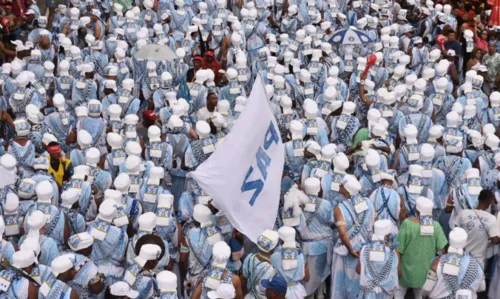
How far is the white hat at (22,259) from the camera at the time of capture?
270 inches

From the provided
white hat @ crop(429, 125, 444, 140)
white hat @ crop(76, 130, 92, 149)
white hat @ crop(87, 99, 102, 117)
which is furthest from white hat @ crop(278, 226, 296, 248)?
white hat @ crop(87, 99, 102, 117)

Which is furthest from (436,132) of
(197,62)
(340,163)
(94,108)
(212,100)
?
(197,62)

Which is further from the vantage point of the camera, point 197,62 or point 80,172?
point 197,62

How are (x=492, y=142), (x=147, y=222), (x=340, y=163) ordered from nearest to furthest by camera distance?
(x=147, y=222) < (x=340, y=163) < (x=492, y=142)

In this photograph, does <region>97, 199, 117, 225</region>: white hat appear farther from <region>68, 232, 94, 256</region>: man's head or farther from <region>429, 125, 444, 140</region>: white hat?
<region>429, 125, 444, 140</region>: white hat

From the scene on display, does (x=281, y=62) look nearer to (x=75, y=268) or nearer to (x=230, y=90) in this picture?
(x=230, y=90)

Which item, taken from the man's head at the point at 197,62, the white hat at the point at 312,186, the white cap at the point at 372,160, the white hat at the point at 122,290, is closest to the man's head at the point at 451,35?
the man's head at the point at 197,62

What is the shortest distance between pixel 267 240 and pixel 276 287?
591 mm

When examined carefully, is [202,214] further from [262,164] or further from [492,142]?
[492,142]

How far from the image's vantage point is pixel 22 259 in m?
6.84

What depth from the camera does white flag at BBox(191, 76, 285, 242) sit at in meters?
6.99

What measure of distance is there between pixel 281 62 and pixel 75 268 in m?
8.03

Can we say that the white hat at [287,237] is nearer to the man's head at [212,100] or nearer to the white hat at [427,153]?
the white hat at [427,153]

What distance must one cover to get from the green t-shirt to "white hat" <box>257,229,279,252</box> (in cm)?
153
